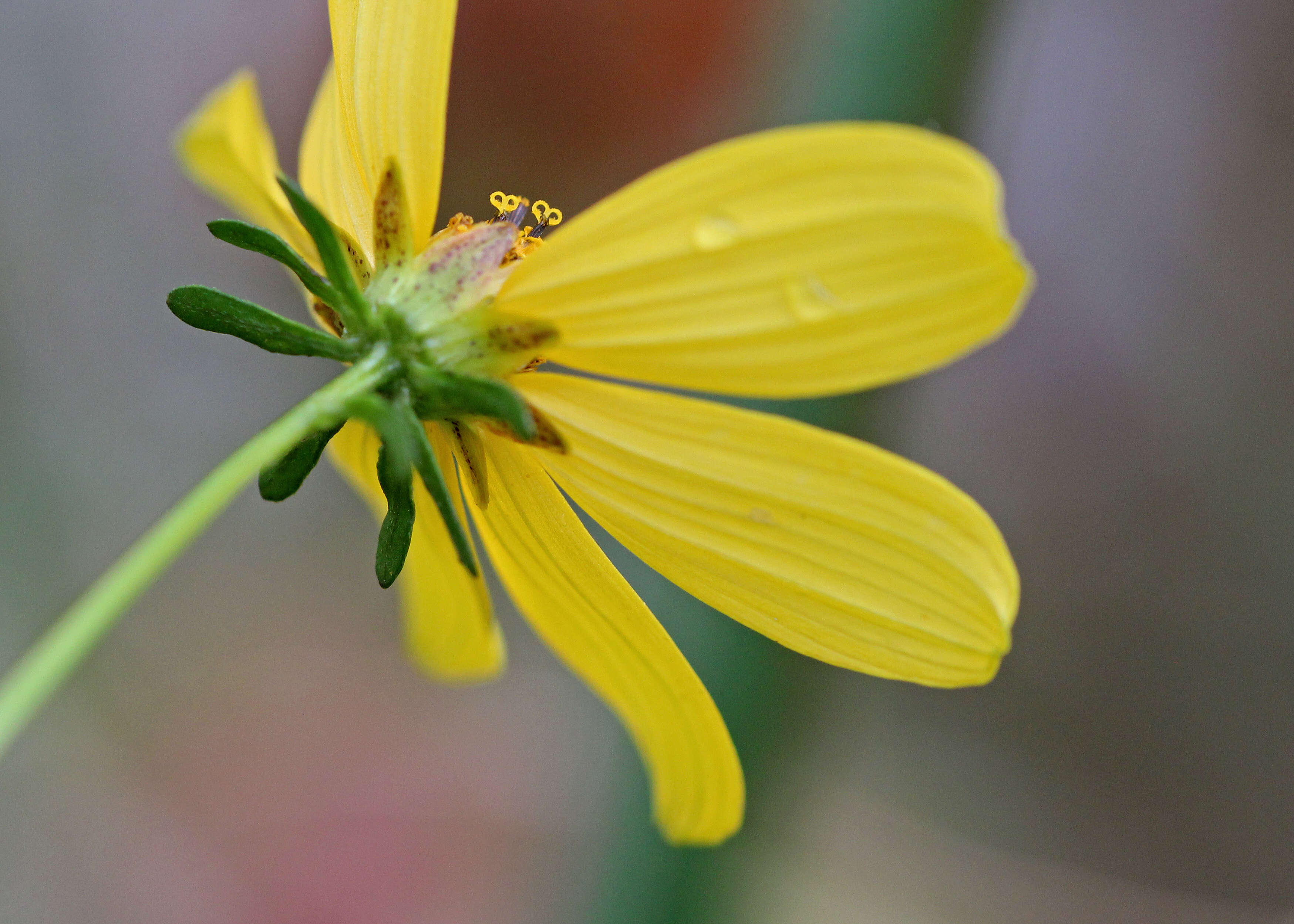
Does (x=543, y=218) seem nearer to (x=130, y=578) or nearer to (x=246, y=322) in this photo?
(x=246, y=322)

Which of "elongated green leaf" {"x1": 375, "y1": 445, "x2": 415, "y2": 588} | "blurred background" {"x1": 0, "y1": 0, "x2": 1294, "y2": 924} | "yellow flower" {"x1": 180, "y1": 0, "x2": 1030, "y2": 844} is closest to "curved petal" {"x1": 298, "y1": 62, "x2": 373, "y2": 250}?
"yellow flower" {"x1": 180, "y1": 0, "x2": 1030, "y2": 844}

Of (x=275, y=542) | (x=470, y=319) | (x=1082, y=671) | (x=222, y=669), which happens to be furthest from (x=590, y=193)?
(x=470, y=319)

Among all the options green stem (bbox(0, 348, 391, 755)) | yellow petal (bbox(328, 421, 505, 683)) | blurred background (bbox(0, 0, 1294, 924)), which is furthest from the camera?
blurred background (bbox(0, 0, 1294, 924))

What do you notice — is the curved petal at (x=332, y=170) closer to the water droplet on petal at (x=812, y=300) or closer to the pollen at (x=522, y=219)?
the pollen at (x=522, y=219)

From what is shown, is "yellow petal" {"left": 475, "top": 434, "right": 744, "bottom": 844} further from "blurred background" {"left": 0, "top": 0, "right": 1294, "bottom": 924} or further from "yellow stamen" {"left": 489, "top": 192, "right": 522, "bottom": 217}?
"blurred background" {"left": 0, "top": 0, "right": 1294, "bottom": 924}

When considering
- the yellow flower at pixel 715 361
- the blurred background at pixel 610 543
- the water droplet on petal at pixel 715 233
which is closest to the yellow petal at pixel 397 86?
the yellow flower at pixel 715 361

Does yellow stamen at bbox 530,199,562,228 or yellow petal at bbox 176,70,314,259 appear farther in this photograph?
yellow stamen at bbox 530,199,562,228
